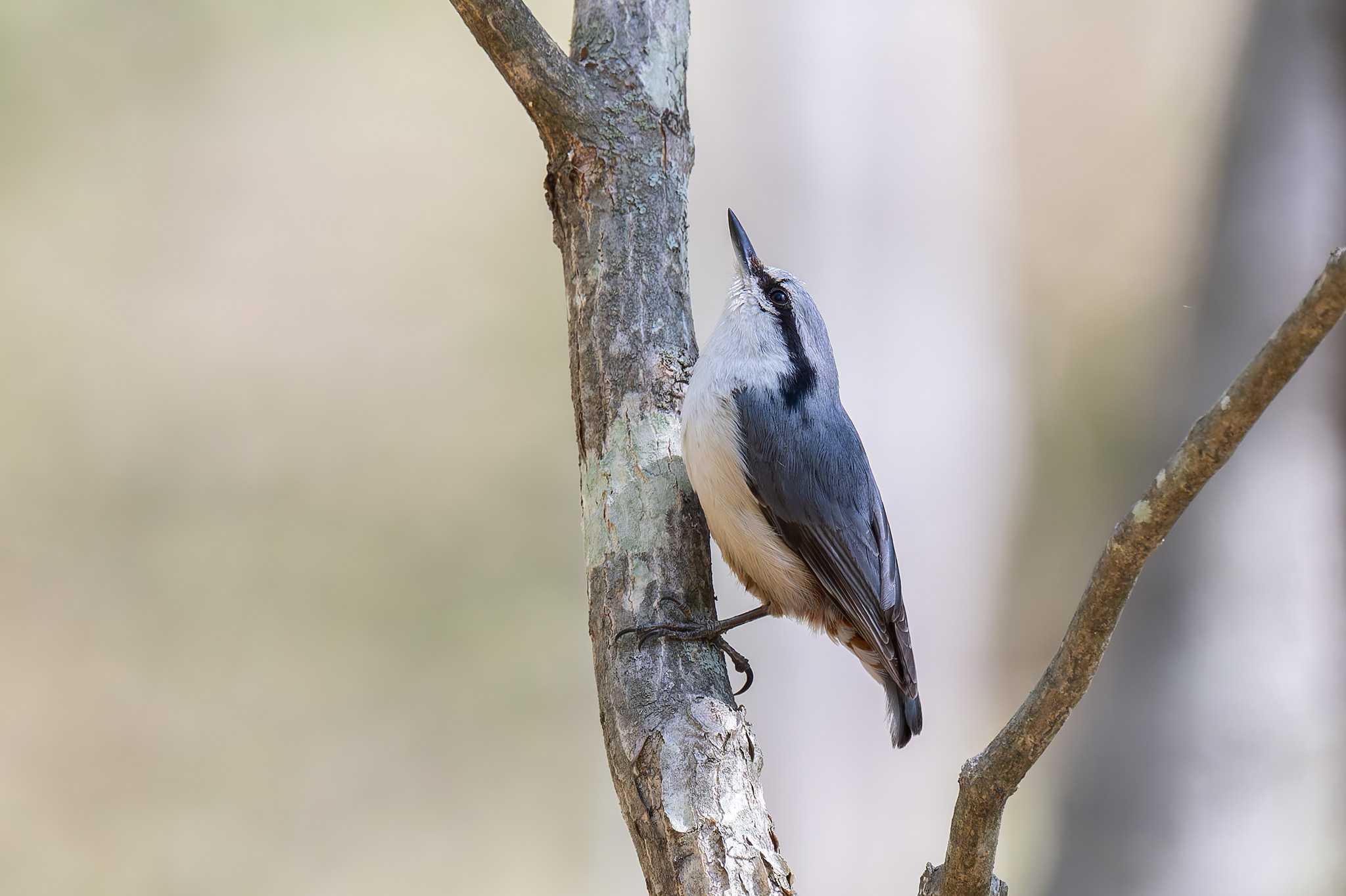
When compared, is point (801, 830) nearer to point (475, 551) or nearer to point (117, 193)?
point (475, 551)

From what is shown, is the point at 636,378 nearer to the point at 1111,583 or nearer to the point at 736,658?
the point at 736,658

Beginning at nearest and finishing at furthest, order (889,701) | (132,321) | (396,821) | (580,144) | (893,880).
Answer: (580,144) → (889,701) → (893,880) → (396,821) → (132,321)

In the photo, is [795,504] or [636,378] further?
[795,504]

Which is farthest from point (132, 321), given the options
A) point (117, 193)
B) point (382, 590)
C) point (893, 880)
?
point (893, 880)

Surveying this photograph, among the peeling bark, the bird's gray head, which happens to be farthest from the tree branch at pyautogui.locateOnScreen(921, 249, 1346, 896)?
the bird's gray head

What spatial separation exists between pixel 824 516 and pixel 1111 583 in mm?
1307

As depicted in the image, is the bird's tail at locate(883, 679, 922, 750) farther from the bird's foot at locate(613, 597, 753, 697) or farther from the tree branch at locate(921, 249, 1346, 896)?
the tree branch at locate(921, 249, 1346, 896)

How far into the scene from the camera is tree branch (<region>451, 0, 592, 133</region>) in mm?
2600

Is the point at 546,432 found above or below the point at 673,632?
above

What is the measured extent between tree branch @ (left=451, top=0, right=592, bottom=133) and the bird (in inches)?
28.1

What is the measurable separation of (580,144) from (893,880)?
12.4 feet

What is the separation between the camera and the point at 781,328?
10.2ft

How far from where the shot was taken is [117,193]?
8.30 m

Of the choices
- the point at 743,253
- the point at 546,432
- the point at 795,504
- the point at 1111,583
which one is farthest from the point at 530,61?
the point at 546,432
